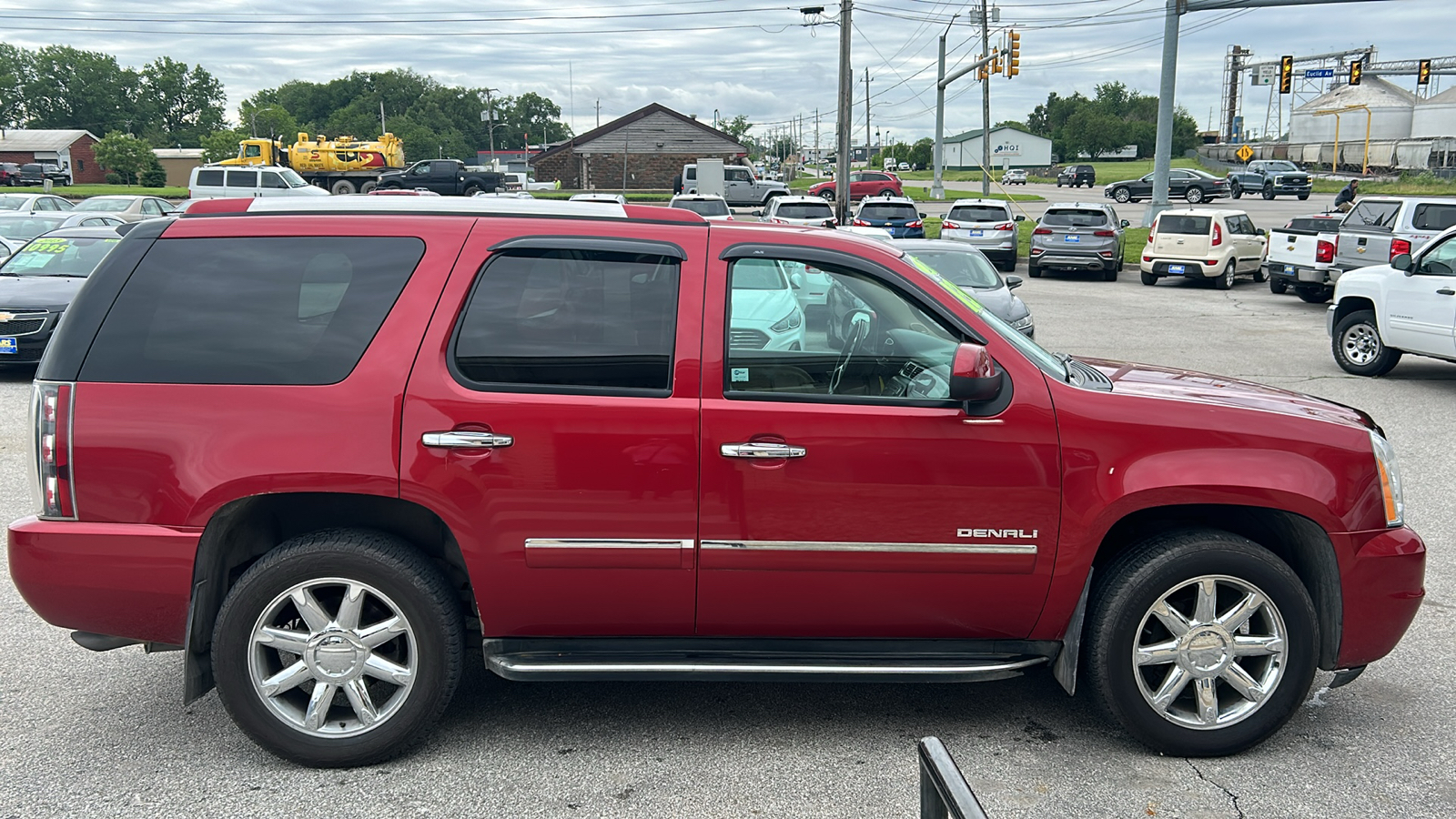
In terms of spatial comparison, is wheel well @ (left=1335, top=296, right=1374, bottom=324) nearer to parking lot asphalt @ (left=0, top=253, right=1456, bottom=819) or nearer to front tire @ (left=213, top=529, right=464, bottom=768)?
parking lot asphalt @ (left=0, top=253, right=1456, bottom=819)

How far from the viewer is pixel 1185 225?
23109 mm

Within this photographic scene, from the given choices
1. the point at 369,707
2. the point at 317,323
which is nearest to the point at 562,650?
the point at 369,707

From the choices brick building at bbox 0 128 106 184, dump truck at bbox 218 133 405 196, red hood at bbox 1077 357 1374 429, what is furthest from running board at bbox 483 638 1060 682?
brick building at bbox 0 128 106 184

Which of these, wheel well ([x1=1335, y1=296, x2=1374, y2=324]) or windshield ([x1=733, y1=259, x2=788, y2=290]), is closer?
windshield ([x1=733, y1=259, x2=788, y2=290])

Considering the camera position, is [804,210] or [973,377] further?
[804,210]

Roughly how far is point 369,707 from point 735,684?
1465mm

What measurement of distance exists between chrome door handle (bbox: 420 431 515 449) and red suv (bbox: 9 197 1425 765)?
0.05ft

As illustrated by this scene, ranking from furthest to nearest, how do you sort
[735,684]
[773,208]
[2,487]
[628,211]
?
[773,208], [2,487], [735,684], [628,211]

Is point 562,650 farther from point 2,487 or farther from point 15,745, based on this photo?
point 2,487

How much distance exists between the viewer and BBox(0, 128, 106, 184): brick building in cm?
9788

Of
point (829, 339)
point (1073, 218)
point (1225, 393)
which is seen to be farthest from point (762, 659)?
→ point (1073, 218)

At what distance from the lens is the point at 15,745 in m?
3.96

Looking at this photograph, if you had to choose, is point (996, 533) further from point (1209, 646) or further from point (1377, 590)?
point (1377, 590)

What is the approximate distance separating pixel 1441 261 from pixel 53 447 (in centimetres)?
1201
